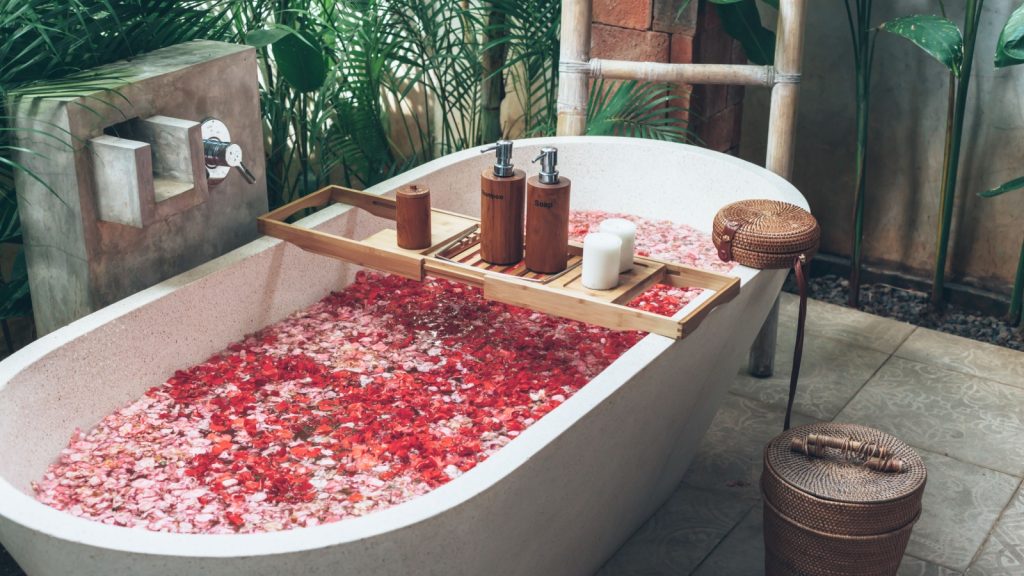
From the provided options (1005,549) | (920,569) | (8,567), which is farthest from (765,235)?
(8,567)

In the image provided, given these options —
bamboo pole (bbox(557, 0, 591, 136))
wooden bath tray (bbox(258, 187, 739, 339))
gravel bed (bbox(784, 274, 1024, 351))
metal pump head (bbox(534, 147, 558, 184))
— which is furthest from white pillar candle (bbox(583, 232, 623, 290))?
gravel bed (bbox(784, 274, 1024, 351))

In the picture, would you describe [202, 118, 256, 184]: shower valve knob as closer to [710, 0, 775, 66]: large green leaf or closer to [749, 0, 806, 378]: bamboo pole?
[749, 0, 806, 378]: bamboo pole

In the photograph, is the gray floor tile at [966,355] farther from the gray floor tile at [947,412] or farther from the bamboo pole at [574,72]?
the bamboo pole at [574,72]

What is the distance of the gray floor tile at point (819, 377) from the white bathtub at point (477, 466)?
0.56 m

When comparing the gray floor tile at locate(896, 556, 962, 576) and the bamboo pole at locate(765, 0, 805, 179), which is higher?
the bamboo pole at locate(765, 0, 805, 179)

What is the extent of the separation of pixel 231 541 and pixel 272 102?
1.94 meters

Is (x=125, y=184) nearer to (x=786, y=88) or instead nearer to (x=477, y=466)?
(x=477, y=466)

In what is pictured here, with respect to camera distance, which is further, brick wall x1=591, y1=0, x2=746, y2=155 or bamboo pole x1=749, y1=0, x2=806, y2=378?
brick wall x1=591, y1=0, x2=746, y2=155

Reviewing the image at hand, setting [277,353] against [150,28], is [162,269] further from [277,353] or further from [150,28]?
[150,28]

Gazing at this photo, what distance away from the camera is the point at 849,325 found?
3676mm

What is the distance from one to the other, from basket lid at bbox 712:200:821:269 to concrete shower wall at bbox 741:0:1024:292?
4.63 ft

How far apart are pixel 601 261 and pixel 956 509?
3.97 ft

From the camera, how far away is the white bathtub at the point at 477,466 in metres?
1.49

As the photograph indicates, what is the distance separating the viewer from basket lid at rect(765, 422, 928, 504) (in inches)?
83.4
